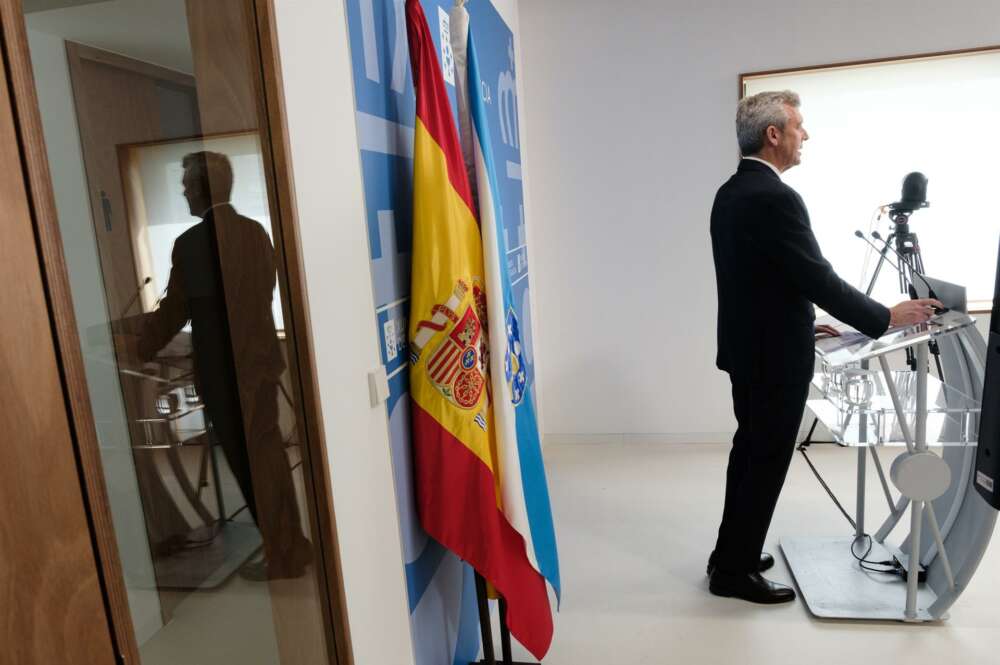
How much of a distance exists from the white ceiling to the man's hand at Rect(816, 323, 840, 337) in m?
2.23

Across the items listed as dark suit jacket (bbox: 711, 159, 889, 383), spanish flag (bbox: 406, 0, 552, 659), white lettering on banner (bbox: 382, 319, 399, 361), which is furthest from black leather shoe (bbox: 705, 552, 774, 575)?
white lettering on banner (bbox: 382, 319, 399, 361)

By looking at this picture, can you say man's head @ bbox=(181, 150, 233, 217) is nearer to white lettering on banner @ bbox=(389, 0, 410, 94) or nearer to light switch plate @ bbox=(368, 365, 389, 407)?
light switch plate @ bbox=(368, 365, 389, 407)

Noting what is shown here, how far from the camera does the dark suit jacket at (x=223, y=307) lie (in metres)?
1.01

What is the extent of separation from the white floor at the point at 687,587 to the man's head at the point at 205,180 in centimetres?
186

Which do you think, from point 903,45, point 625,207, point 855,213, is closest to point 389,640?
point 625,207

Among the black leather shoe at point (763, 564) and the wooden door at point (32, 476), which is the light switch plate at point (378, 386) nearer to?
the wooden door at point (32, 476)

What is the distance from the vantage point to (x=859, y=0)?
3582mm

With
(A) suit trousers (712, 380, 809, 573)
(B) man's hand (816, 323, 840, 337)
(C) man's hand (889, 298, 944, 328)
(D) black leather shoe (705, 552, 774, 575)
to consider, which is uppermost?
(C) man's hand (889, 298, 944, 328)

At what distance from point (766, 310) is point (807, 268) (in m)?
0.19

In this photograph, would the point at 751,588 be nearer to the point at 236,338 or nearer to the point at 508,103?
the point at 236,338

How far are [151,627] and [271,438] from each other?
382 millimetres

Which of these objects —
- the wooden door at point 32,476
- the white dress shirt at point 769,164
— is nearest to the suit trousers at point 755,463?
the white dress shirt at point 769,164

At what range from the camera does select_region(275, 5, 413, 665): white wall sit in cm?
133

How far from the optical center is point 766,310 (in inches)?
92.7
